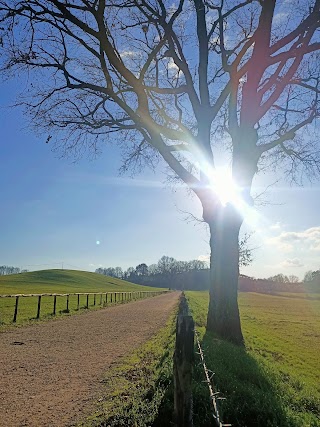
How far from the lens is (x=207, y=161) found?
494 inches

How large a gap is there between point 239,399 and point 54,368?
15.3 ft

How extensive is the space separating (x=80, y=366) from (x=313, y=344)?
50.9 ft

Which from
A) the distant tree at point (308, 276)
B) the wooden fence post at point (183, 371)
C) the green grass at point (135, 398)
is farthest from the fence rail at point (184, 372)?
the distant tree at point (308, 276)

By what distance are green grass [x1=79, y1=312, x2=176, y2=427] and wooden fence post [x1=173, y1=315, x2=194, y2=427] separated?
1.00m

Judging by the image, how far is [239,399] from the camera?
5520mm

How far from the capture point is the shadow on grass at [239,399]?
4953 millimetres

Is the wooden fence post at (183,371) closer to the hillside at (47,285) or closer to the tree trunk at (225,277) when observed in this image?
the tree trunk at (225,277)

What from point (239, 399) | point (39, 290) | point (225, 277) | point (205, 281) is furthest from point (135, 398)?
point (205, 281)

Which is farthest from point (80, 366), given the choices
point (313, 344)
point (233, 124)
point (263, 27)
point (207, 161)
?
point (313, 344)

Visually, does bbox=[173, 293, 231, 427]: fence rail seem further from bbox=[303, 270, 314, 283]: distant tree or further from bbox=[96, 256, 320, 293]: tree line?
bbox=[303, 270, 314, 283]: distant tree

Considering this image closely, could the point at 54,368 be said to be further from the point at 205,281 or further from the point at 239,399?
the point at 205,281

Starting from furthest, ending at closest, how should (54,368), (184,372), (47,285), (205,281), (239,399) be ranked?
1. (205,281)
2. (47,285)
3. (54,368)
4. (239,399)
5. (184,372)

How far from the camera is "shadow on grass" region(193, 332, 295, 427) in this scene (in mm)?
4953

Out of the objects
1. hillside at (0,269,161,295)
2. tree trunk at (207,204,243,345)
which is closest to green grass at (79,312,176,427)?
tree trunk at (207,204,243,345)
